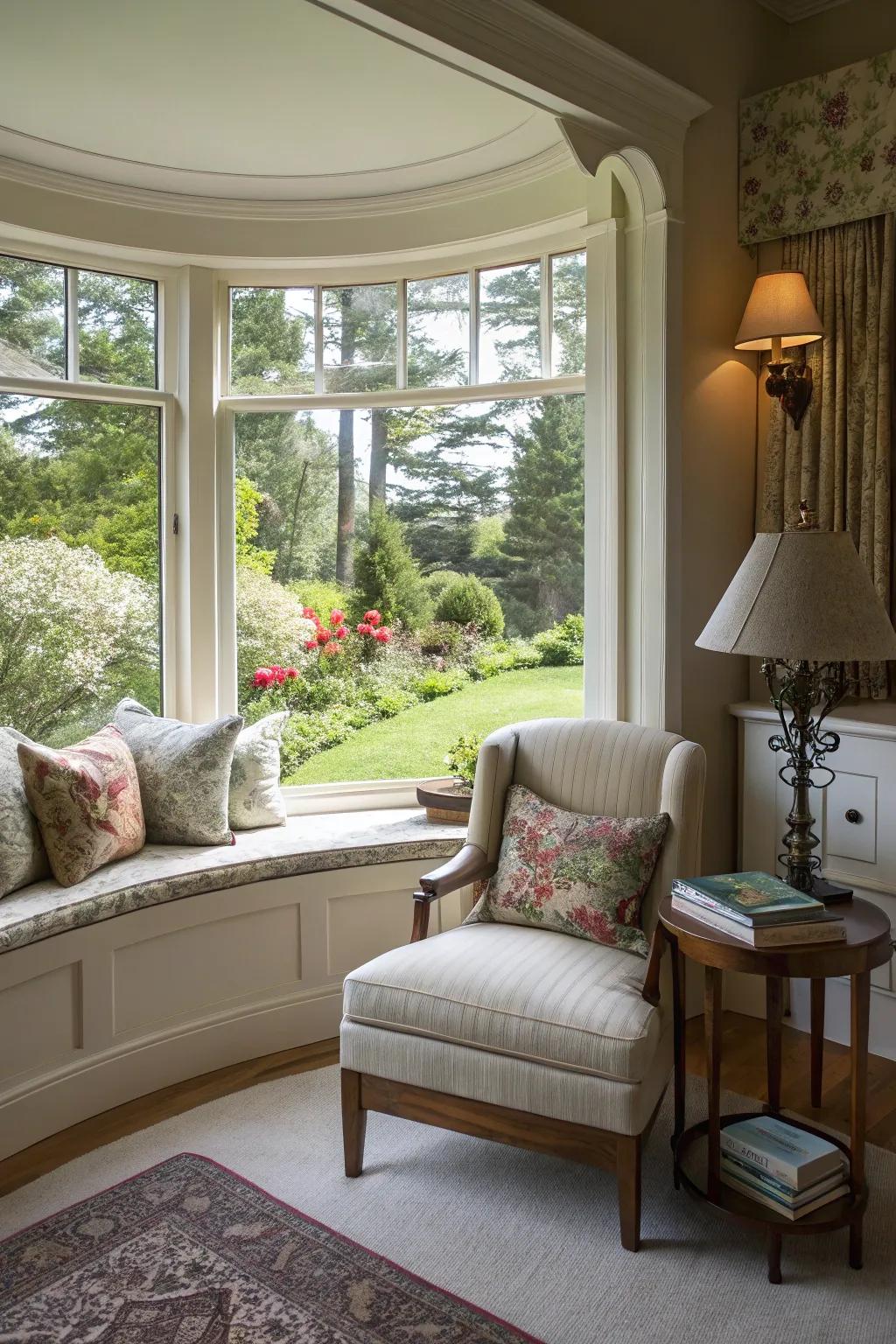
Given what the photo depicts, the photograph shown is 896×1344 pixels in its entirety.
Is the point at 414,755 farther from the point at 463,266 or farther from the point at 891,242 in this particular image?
the point at 891,242

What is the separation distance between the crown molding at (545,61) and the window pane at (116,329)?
151 cm

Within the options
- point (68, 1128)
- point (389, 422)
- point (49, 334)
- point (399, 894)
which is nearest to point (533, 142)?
point (389, 422)

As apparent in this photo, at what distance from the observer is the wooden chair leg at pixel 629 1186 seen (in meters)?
2.12

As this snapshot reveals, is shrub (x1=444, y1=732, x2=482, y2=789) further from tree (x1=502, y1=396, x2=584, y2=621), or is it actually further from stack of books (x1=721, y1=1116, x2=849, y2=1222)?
stack of books (x1=721, y1=1116, x2=849, y2=1222)

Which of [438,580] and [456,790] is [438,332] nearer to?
[438,580]

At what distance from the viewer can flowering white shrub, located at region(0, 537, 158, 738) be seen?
327 centimetres

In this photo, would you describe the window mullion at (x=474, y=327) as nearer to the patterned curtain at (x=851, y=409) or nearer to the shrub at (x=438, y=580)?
the shrub at (x=438, y=580)

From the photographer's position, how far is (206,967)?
295 centimetres

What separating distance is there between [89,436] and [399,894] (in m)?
1.77

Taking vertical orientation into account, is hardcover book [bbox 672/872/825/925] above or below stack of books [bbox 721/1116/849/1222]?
above

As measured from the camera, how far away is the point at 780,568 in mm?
2359

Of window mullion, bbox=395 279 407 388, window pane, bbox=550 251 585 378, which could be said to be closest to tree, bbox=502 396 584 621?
window pane, bbox=550 251 585 378

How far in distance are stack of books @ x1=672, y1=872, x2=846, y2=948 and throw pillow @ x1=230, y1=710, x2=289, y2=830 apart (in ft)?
5.04

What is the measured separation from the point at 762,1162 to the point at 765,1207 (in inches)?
3.3
